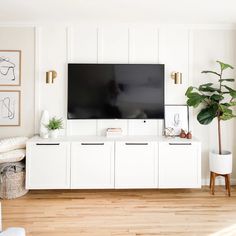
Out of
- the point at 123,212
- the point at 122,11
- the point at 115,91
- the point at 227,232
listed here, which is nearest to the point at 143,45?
the point at 122,11

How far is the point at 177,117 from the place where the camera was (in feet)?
11.9

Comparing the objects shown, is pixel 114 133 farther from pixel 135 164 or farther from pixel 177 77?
pixel 177 77

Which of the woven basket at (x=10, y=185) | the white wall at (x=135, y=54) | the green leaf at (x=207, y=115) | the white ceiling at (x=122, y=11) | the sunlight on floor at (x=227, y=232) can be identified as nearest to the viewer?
the sunlight on floor at (x=227, y=232)

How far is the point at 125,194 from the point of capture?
3320 mm

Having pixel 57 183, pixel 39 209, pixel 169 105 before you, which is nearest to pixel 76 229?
pixel 39 209

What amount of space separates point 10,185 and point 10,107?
1.12 meters

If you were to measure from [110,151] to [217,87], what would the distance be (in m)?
1.87

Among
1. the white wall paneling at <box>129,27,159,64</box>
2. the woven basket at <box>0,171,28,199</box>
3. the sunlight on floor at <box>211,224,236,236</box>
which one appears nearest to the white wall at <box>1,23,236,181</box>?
the white wall paneling at <box>129,27,159,64</box>

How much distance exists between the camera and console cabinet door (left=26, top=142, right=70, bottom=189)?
316cm

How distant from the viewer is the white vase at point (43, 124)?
337 centimetres

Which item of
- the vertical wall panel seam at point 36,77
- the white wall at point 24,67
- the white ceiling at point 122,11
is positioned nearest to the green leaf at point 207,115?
the white ceiling at point 122,11

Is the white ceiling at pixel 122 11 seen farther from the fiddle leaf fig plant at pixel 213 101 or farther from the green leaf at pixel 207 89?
the green leaf at pixel 207 89

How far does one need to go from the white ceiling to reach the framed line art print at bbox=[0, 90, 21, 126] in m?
1.05

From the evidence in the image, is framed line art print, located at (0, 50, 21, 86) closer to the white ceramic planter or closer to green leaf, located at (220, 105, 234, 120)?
green leaf, located at (220, 105, 234, 120)
